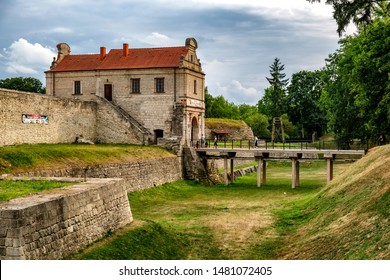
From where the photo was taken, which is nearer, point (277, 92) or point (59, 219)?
point (59, 219)

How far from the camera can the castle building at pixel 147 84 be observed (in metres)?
37.3

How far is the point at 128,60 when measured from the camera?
129 feet

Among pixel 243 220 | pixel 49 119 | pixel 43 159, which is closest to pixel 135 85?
pixel 49 119

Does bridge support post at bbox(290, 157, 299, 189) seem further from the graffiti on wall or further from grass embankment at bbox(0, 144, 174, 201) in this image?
the graffiti on wall

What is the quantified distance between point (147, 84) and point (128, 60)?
9.08ft

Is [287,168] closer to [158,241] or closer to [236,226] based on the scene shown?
[236,226]

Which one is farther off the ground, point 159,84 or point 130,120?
point 159,84

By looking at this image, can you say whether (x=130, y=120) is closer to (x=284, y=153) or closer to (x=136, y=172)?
(x=136, y=172)

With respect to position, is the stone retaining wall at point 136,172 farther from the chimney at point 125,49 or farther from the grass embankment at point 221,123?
the grass embankment at point 221,123

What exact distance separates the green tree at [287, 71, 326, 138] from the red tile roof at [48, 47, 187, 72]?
136ft

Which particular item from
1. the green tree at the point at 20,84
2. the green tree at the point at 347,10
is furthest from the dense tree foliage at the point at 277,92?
the green tree at the point at 347,10

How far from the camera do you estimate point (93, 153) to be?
89.9 feet

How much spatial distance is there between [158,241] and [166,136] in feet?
72.9
